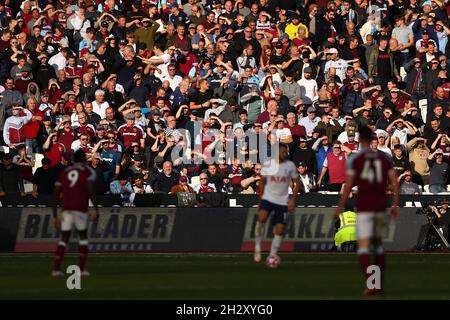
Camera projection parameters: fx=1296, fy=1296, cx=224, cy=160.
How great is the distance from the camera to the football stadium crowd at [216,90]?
105 feet

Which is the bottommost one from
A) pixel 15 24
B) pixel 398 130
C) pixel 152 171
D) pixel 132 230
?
pixel 132 230

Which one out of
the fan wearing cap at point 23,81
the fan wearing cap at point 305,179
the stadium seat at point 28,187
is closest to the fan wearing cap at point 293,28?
the fan wearing cap at point 305,179

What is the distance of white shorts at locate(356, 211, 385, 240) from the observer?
678 inches

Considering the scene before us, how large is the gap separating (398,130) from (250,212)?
5684 mm

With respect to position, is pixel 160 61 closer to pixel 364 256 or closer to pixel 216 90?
pixel 216 90

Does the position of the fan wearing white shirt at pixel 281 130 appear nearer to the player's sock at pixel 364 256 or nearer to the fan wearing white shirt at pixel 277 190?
the fan wearing white shirt at pixel 277 190

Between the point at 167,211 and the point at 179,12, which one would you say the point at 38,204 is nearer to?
the point at 167,211

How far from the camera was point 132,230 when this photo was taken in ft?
98.2

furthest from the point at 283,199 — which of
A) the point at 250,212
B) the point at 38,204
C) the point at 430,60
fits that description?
the point at 430,60

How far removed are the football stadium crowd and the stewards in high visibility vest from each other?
1.81 metres

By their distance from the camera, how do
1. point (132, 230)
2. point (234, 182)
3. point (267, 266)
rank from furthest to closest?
point (234, 182) < point (132, 230) < point (267, 266)

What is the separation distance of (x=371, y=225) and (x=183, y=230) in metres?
13.1

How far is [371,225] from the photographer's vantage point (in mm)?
17219

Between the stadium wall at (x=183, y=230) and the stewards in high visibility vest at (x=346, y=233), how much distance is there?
0.84ft
